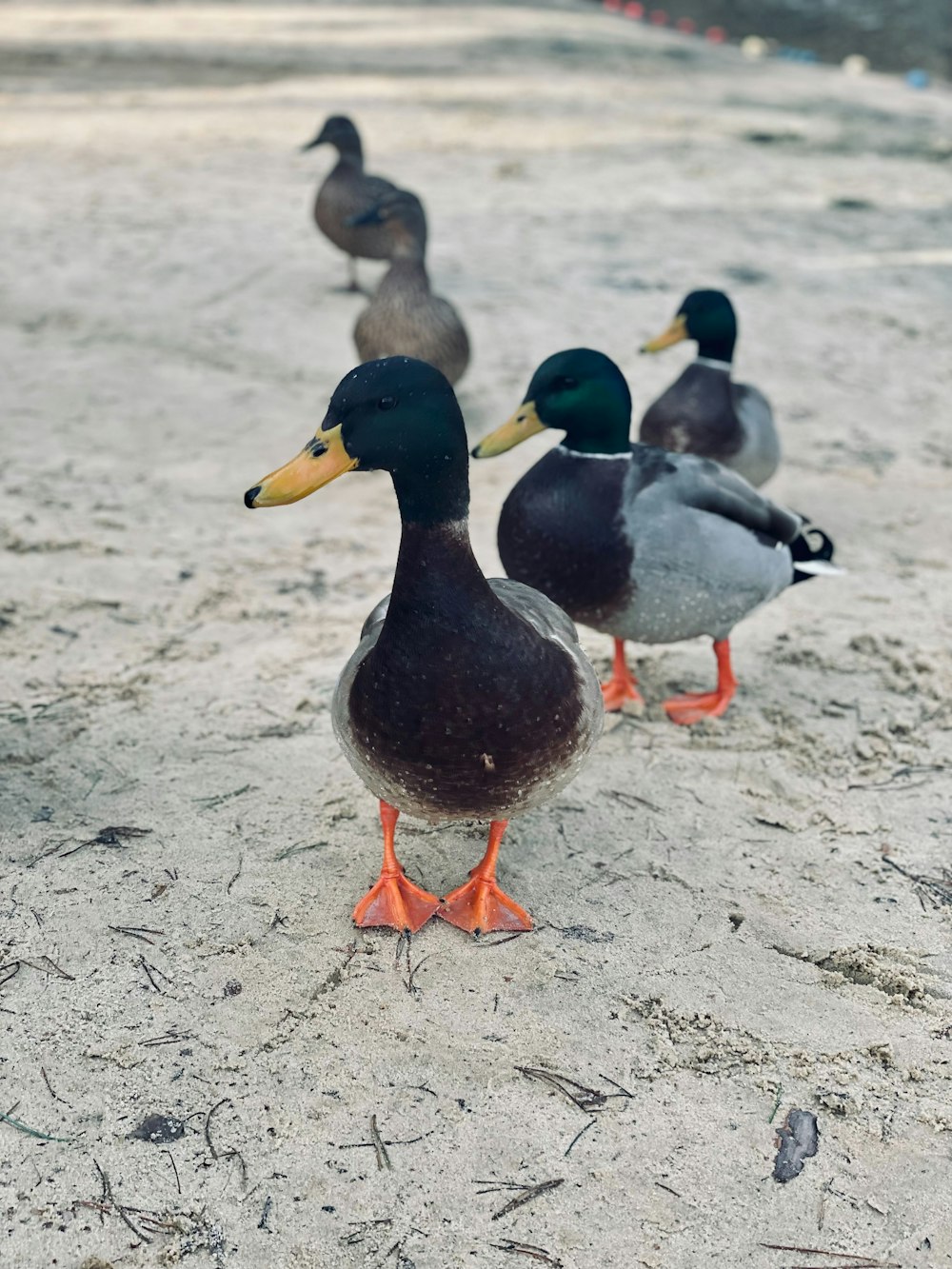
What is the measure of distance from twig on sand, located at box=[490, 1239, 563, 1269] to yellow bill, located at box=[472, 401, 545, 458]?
185 centimetres

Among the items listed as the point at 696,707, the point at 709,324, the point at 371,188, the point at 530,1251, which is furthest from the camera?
the point at 371,188

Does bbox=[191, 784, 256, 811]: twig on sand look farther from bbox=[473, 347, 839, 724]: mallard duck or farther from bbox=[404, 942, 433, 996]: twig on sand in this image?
bbox=[473, 347, 839, 724]: mallard duck

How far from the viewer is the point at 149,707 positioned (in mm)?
3250

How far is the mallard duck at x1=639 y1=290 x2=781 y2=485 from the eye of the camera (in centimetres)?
409

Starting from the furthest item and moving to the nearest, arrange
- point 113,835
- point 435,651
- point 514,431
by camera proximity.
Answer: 1. point 514,431
2. point 113,835
3. point 435,651

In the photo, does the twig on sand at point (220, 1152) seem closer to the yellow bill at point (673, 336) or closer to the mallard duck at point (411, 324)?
the yellow bill at point (673, 336)

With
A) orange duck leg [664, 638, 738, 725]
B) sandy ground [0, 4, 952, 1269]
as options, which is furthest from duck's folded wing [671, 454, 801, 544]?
sandy ground [0, 4, 952, 1269]

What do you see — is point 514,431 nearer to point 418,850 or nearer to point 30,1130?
point 418,850

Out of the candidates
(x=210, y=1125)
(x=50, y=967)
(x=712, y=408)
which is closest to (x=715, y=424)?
(x=712, y=408)

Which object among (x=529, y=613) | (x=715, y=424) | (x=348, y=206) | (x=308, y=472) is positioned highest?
(x=308, y=472)

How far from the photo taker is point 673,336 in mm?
4352

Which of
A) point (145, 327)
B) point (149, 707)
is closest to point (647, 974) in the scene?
point (149, 707)

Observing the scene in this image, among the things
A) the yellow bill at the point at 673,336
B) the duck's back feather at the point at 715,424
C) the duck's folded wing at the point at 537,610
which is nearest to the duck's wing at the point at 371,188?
the yellow bill at the point at 673,336

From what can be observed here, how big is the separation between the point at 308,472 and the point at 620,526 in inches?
42.3
